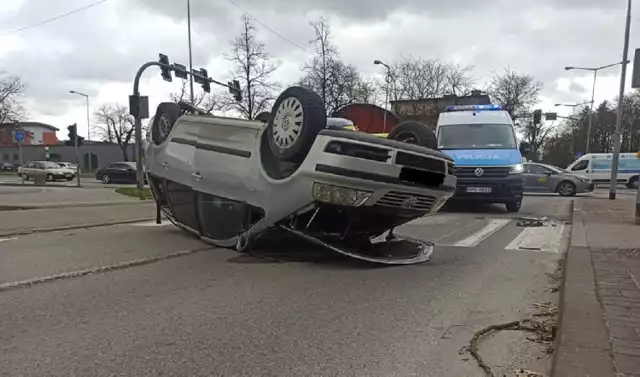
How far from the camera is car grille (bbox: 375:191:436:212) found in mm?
5844

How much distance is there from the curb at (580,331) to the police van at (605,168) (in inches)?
1219

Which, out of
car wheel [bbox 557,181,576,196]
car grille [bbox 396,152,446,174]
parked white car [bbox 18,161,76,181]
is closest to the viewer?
car grille [bbox 396,152,446,174]

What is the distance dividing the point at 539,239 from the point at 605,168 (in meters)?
28.2

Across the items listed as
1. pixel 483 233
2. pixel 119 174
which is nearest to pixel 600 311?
pixel 483 233

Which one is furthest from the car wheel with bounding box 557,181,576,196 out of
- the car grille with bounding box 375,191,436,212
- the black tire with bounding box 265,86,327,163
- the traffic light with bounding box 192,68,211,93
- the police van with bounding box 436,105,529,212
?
the black tire with bounding box 265,86,327,163

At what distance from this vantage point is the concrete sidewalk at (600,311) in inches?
132

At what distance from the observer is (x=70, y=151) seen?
8544 cm

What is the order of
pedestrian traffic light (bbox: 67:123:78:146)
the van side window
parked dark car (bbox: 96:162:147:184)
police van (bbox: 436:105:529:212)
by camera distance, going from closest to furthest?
police van (bbox: 436:105:529:212) < pedestrian traffic light (bbox: 67:123:78:146) < the van side window < parked dark car (bbox: 96:162:147:184)

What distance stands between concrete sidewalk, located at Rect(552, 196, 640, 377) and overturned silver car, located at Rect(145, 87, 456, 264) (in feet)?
6.15

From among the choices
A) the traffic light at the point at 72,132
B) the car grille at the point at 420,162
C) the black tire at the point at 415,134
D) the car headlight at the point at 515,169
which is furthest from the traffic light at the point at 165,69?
the car grille at the point at 420,162

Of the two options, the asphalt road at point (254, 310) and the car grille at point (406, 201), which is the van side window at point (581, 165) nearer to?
the asphalt road at point (254, 310)

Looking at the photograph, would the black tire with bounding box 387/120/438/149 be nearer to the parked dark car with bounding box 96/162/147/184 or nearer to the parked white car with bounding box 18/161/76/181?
the parked dark car with bounding box 96/162/147/184

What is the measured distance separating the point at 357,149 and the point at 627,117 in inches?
2472

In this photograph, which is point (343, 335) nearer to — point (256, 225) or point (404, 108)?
point (256, 225)
